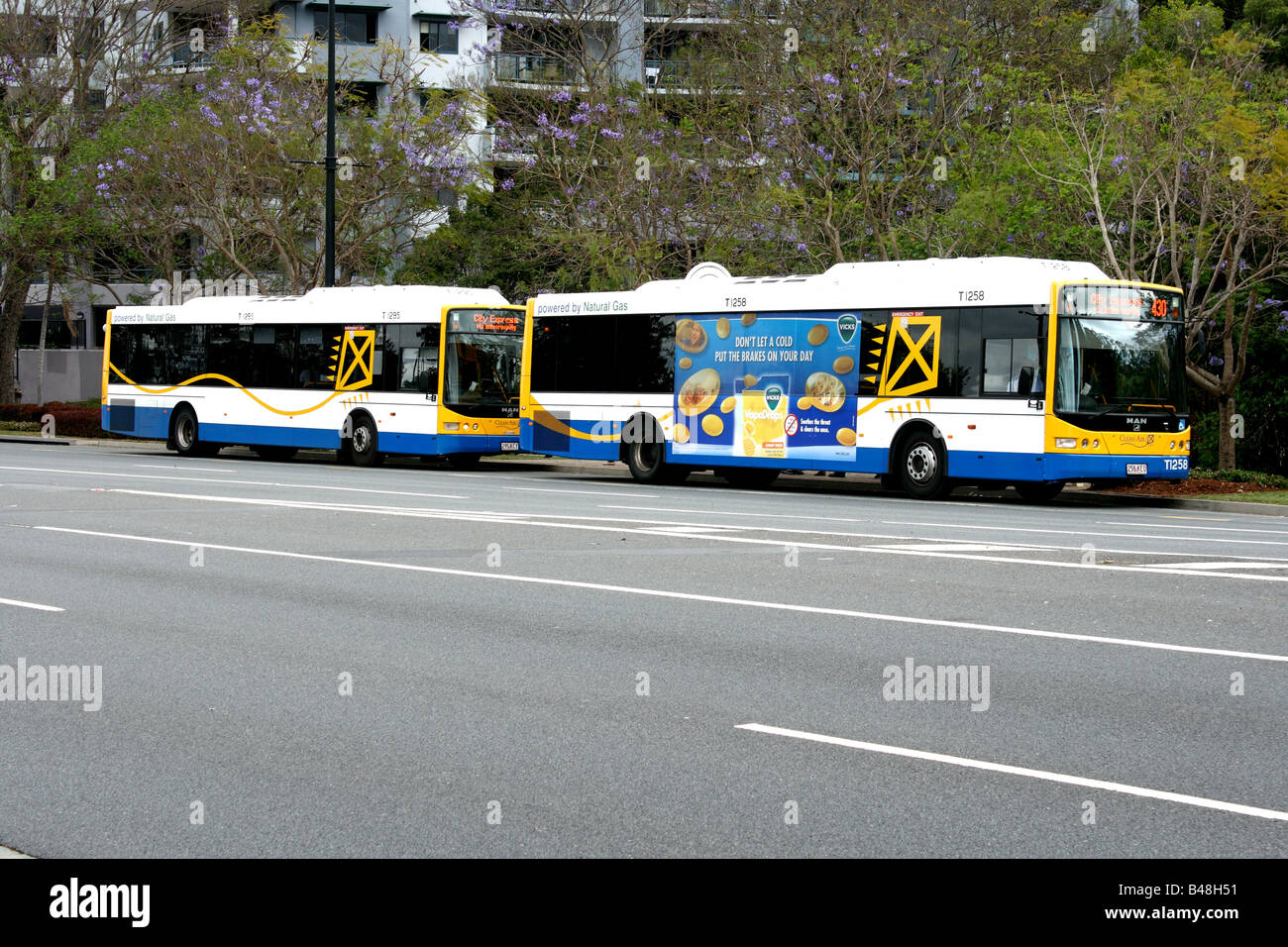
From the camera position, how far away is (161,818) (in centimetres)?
614

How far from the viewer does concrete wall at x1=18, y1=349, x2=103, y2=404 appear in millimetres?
61562

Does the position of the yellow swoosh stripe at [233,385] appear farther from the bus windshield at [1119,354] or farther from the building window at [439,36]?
the building window at [439,36]

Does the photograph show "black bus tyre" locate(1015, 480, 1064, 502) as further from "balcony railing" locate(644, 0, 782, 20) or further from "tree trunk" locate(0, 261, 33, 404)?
"tree trunk" locate(0, 261, 33, 404)

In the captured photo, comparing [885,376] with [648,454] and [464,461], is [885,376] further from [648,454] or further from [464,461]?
[464,461]

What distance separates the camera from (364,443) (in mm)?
32000

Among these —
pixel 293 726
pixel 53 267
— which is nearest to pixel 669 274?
pixel 53 267

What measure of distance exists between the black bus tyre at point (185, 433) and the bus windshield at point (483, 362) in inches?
321

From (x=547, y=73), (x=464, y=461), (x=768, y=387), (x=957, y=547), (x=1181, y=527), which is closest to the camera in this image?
(x=957, y=547)

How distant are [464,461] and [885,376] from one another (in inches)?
459

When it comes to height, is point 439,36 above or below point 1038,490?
above

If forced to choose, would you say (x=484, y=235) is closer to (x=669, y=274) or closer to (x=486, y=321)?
(x=669, y=274)

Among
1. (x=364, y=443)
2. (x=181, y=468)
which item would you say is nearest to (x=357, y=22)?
(x=364, y=443)

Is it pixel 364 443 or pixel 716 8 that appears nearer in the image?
pixel 364 443

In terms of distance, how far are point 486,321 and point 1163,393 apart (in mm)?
13179
